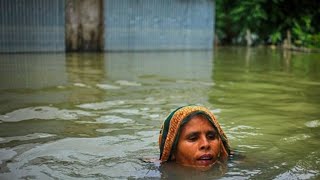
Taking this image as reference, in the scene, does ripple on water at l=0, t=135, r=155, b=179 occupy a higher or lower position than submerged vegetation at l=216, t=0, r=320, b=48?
lower

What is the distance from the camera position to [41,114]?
5.95 metres

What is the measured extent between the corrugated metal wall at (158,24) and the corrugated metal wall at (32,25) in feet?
5.55

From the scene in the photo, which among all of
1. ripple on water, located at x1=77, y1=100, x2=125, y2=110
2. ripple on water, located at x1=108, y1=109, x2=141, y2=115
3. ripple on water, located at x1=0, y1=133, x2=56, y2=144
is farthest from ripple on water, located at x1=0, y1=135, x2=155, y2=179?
ripple on water, located at x1=77, y1=100, x2=125, y2=110

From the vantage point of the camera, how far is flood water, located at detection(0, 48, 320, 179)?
3934 millimetres

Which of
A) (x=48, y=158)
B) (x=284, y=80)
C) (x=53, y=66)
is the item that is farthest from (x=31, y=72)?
(x=48, y=158)

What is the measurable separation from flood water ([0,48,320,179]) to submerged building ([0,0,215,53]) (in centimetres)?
477

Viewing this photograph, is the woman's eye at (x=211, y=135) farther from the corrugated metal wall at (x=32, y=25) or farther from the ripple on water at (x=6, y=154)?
the corrugated metal wall at (x=32, y=25)

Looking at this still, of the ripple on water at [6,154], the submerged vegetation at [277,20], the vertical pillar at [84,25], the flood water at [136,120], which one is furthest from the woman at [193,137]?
the submerged vegetation at [277,20]

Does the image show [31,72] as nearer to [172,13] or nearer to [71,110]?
[71,110]

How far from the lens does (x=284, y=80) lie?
9.94 m

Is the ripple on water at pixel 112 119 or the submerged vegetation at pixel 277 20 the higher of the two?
the submerged vegetation at pixel 277 20

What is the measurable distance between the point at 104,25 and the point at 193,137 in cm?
1358

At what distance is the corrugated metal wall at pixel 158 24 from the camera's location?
1728cm

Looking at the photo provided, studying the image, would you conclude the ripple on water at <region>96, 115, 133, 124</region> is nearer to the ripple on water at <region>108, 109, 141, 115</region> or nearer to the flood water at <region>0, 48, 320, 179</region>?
the flood water at <region>0, 48, 320, 179</region>
